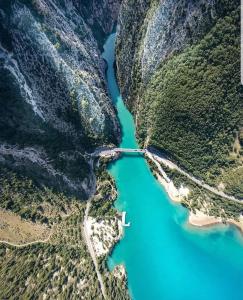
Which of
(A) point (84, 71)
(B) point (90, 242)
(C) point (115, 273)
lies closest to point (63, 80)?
(A) point (84, 71)

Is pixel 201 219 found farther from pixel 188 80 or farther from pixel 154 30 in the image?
pixel 154 30

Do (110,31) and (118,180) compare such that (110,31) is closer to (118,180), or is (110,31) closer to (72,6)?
(72,6)

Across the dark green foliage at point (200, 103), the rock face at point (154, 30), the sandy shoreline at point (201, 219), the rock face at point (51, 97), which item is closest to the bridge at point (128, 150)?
the rock face at point (51, 97)

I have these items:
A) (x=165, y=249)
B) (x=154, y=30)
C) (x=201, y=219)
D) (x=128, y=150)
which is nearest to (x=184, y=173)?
(x=201, y=219)

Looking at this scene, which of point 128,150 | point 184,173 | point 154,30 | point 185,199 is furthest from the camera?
point 128,150

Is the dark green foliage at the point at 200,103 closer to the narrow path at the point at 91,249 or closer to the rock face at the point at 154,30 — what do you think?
the rock face at the point at 154,30

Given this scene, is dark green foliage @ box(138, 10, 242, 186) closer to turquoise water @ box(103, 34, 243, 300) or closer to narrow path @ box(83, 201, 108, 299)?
turquoise water @ box(103, 34, 243, 300)
